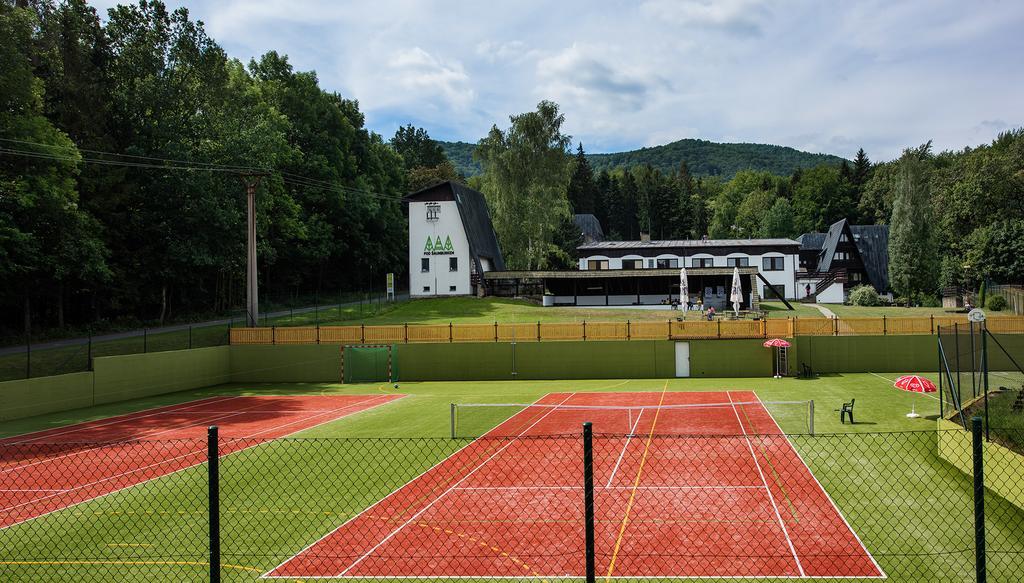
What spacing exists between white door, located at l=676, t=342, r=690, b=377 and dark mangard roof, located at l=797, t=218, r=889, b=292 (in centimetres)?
4504

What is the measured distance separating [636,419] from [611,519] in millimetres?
11199

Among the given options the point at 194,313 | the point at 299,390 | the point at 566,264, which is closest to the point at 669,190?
the point at 566,264

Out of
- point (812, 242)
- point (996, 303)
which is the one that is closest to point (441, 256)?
point (996, 303)

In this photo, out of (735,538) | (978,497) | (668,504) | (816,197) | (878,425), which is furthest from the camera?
(816,197)

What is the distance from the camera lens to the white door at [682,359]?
35.1 metres

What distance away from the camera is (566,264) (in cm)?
7019

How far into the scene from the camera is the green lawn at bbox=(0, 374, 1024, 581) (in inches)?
408

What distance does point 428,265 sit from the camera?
61250 millimetres

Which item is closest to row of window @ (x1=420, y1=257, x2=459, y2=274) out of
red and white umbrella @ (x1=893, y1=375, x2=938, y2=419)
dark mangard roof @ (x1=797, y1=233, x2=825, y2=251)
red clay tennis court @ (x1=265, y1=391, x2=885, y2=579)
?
red clay tennis court @ (x1=265, y1=391, x2=885, y2=579)

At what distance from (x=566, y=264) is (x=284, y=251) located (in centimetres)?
2812

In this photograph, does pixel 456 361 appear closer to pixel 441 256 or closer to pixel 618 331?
pixel 618 331

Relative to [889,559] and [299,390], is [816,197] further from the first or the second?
[889,559]

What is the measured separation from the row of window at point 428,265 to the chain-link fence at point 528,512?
42.2 metres

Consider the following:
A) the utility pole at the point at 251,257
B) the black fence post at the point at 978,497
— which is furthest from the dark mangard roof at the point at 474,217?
the black fence post at the point at 978,497
